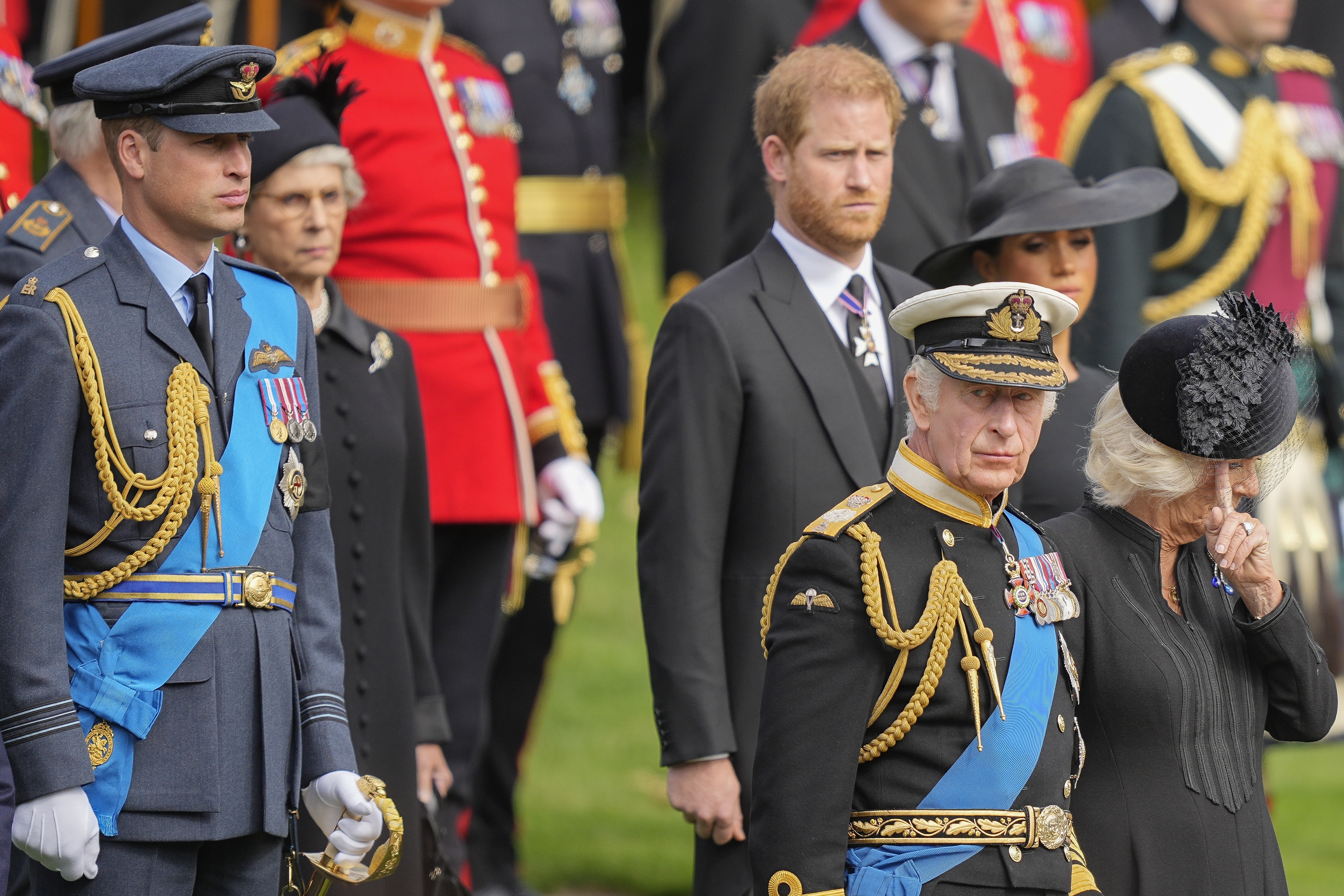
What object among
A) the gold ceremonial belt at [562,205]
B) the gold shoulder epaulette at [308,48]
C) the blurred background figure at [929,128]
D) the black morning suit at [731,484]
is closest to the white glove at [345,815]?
the black morning suit at [731,484]

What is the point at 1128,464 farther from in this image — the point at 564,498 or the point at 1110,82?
the point at 1110,82

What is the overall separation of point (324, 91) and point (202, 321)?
1.38m

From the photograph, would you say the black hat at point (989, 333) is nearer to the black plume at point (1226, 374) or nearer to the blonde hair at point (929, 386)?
the blonde hair at point (929, 386)

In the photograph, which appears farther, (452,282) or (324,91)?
(452,282)

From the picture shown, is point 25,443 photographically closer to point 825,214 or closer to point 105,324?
point 105,324

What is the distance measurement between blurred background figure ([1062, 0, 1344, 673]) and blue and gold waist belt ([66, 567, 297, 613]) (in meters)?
3.42

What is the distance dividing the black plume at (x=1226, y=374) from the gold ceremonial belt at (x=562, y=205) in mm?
3511

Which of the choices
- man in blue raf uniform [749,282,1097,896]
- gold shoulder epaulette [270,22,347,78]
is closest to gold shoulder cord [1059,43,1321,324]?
gold shoulder epaulette [270,22,347,78]

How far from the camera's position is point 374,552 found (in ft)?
15.9

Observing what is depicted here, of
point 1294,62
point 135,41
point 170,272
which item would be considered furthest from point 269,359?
point 1294,62

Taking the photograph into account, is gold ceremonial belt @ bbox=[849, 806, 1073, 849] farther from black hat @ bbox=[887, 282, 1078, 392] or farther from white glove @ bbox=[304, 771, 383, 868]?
white glove @ bbox=[304, 771, 383, 868]

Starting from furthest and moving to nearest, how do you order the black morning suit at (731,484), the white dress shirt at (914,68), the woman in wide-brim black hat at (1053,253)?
the white dress shirt at (914,68) < the woman in wide-brim black hat at (1053,253) < the black morning suit at (731,484)

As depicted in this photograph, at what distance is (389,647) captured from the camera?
4.83 metres

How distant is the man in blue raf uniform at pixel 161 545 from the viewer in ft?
11.4
